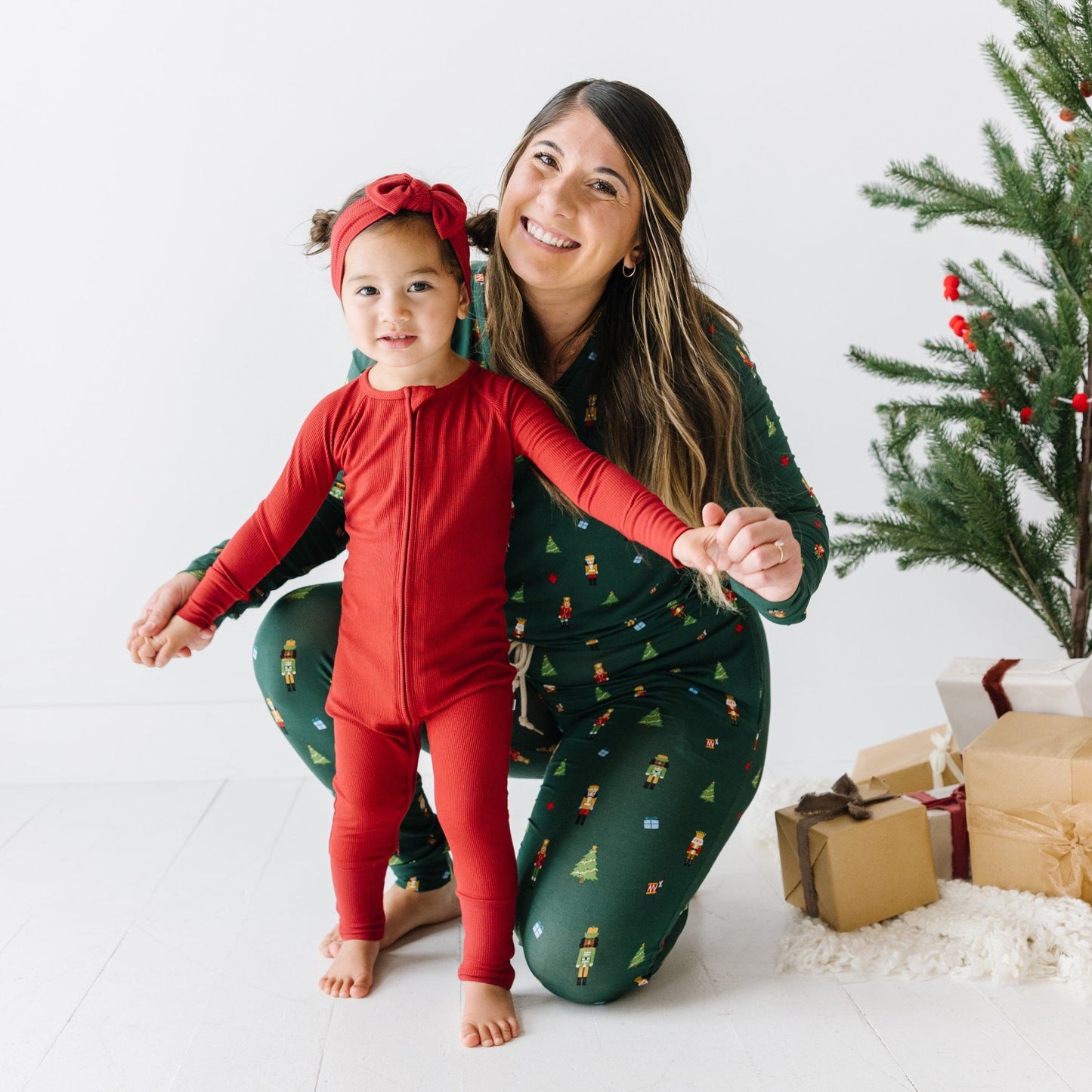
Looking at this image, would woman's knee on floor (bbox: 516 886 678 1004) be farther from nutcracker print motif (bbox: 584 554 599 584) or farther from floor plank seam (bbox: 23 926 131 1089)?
floor plank seam (bbox: 23 926 131 1089)

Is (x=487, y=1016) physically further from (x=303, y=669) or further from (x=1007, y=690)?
(x=1007, y=690)

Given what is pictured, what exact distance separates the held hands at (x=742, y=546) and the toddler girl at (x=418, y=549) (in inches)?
5.6

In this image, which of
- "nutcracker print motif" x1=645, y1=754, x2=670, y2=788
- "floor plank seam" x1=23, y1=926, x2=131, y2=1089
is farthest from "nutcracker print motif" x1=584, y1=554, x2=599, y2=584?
"floor plank seam" x1=23, y1=926, x2=131, y2=1089

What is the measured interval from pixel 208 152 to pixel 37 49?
0.39 m

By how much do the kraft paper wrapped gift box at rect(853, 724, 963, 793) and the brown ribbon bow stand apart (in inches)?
10.5

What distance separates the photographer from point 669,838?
1.62m

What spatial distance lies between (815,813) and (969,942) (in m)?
0.27

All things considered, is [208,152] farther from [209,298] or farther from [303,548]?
[303,548]

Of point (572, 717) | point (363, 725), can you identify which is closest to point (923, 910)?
point (572, 717)

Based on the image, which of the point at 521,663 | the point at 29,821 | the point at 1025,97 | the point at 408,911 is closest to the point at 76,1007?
the point at 408,911

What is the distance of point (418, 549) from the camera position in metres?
1.58

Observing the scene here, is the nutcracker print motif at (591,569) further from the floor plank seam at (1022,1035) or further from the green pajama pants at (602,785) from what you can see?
the floor plank seam at (1022,1035)

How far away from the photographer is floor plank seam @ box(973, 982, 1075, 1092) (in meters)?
1.41

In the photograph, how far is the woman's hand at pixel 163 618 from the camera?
1.63 m
